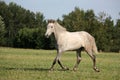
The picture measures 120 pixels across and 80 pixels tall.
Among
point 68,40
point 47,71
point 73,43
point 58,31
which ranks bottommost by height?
point 47,71

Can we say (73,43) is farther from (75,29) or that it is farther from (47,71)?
(75,29)

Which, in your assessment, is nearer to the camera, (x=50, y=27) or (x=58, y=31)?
(x=50, y=27)

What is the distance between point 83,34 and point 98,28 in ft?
246

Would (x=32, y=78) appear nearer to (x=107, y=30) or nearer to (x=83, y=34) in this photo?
(x=83, y=34)

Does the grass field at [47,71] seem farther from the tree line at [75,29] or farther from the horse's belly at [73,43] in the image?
the tree line at [75,29]

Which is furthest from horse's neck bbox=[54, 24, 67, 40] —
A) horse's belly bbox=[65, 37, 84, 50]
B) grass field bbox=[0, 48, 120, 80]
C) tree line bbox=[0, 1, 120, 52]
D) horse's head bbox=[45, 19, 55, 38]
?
tree line bbox=[0, 1, 120, 52]

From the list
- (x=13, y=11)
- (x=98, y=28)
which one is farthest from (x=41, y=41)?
(x=13, y=11)

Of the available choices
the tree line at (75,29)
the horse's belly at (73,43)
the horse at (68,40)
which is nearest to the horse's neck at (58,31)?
the horse at (68,40)

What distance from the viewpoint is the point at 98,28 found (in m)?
92.7

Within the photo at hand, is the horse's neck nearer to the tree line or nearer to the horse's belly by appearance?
the horse's belly

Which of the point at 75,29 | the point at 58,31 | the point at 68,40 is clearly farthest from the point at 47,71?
the point at 75,29

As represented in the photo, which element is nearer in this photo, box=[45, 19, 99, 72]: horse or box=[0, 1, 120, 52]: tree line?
box=[45, 19, 99, 72]: horse

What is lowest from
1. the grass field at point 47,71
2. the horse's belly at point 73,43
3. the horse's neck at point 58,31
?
the grass field at point 47,71

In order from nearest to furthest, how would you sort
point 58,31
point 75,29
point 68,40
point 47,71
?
point 47,71 < point 68,40 < point 58,31 < point 75,29
